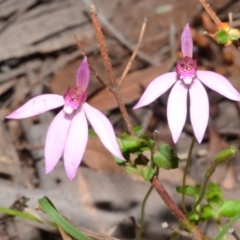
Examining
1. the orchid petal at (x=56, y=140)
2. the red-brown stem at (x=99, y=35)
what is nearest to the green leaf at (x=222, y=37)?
the red-brown stem at (x=99, y=35)

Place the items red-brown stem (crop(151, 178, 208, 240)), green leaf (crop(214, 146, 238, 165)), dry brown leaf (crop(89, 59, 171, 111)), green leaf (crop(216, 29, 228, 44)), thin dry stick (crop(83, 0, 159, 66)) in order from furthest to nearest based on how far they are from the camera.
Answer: thin dry stick (crop(83, 0, 159, 66)), dry brown leaf (crop(89, 59, 171, 111)), red-brown stem (crop(151, 178, 208, 240)), green leaf (crop(216, 29, 228, 44)), green leaf (crop(214, 146, 238, 165))

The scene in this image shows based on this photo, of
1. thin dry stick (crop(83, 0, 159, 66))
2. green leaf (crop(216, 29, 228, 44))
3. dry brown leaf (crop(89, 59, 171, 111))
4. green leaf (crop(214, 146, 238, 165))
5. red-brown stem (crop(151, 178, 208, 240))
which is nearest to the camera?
green leaf (crop(214, 146, 238, 165))

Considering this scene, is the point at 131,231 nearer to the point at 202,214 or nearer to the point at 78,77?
the point at 202,214

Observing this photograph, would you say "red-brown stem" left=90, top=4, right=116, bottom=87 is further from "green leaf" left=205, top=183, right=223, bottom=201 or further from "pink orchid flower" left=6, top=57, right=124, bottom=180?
"green leaf" left=205, top=183, right=223, bottom=201

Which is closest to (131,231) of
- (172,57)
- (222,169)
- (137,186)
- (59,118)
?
(137,186)

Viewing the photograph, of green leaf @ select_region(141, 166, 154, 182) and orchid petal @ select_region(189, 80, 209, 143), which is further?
green leaf @ select_region(141, 166, 154, 182)

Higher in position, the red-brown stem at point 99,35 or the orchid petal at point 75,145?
the red-brown stem at point 99,35

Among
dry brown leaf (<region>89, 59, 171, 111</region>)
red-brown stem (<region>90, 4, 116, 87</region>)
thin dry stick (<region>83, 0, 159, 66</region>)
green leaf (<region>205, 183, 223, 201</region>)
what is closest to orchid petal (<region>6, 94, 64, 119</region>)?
red-brown stem (<region>90, 4, 116, 87</region>)

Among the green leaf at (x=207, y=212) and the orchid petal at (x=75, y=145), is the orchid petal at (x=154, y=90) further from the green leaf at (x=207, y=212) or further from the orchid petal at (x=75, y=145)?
the green leaf at (x=207, y=212)
